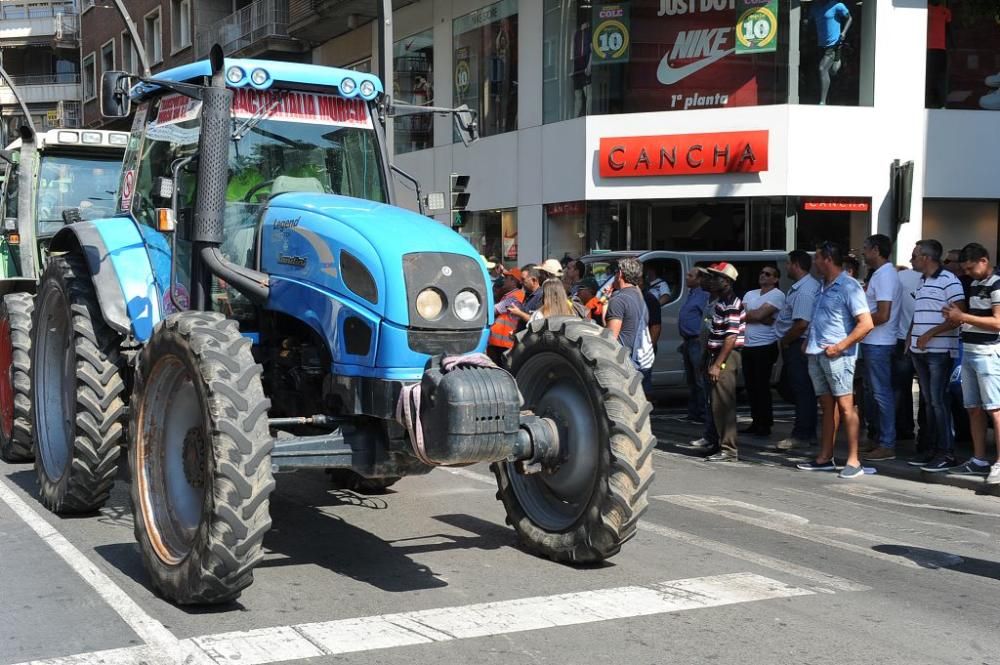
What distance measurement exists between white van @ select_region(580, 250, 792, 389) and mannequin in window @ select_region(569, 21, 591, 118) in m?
7.56

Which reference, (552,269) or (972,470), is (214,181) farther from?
(972,470)

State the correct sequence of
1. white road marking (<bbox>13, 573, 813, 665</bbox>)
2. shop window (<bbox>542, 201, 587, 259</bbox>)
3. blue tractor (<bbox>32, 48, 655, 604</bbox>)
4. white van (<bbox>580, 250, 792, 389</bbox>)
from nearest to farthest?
white road marking (<bbox>13, 573, 813, 665</bbox>) → blue tractor (<bbox>32, 48, 655, 604</bbox>) → white van (<bbox>580, 250, 792, 389</bbox>) → shop window (<bbox>542, 201, 587, 259</bbox>)

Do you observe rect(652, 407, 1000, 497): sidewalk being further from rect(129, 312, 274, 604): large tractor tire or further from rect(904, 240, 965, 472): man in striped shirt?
rect(129, 312, 274, 604): large tractor tire

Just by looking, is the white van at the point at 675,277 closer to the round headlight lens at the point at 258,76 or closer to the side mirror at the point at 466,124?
the side mirror at the point at 466,124

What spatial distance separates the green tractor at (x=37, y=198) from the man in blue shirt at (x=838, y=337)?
6572 millimetres

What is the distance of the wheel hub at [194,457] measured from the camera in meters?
5.49

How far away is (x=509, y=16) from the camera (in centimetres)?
2319

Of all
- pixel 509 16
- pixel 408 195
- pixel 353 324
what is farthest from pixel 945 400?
pixel 509 16

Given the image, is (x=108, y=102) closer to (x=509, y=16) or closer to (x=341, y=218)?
(x=341, y=218)

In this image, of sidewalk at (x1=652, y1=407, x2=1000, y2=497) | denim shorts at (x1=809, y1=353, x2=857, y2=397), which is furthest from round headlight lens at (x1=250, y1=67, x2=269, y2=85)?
sidewalk at (x1=652, y1=407, x2=1000, y2=497)

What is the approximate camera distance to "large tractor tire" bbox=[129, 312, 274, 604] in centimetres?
502

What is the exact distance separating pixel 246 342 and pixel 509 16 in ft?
62.4

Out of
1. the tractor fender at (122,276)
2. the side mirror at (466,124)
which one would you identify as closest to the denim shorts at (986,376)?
the side mirror at (466,124)

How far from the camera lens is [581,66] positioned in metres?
21.2
